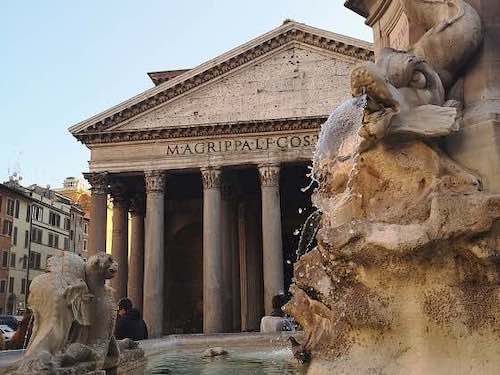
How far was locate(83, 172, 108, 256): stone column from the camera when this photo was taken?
764 inches

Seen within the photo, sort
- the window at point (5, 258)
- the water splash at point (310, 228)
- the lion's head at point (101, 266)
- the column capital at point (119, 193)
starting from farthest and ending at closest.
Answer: the window at point (5, 258)
the column capital at point (119, 193)
the water splash at point (310, 228)
the lion's head at point (101, 266)

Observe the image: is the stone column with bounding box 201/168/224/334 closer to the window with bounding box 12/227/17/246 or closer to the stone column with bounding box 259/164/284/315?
the stone column with bounding box 259/164/284/315

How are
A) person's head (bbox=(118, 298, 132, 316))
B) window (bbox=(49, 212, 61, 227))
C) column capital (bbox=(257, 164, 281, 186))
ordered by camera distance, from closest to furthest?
person's head (bbox=(118, 298, 132, 316)), column capital (bbox=(257, 164, 281, 186)), window (bbox=(49, 212, 61, 227))

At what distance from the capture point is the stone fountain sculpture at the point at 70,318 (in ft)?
11.2

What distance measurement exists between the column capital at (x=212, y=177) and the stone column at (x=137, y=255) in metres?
5.01

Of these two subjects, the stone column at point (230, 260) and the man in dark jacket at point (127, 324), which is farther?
the stone column at point (230, 260)

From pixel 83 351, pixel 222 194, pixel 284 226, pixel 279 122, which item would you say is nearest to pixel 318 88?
pixel 279 122

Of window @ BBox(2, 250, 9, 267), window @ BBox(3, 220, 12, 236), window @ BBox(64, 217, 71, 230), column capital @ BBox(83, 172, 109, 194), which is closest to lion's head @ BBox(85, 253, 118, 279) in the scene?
column capital @ BBox(83, 172, 109, 194)

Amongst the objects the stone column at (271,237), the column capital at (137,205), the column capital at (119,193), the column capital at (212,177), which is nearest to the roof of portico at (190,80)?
the column capital at (212,177)

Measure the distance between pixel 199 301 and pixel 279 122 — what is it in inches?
411

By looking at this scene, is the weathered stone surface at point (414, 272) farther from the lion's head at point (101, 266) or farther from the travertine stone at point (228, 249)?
the travertine stone at point (228, 249)

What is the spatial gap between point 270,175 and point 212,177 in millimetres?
2005

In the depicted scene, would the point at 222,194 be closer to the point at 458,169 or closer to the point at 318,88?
the point at 318,88

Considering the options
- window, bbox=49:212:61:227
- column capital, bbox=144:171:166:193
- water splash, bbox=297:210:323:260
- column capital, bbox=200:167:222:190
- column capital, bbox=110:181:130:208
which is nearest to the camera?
water splash, bbox=297:210:323:260
